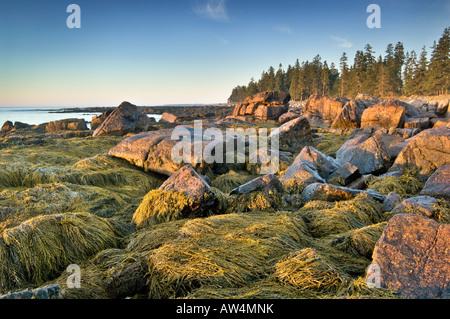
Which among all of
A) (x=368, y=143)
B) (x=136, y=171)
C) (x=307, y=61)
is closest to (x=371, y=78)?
(x=307, y=61)

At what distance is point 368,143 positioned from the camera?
8.78 metres

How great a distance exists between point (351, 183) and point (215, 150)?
424 cm

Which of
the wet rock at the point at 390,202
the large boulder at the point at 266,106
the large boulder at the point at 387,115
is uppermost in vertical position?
the large boulder at the point at 266,106

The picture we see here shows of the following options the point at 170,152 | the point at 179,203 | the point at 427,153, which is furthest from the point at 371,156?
the point at 179,203

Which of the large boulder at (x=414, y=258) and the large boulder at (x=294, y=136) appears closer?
the large boulder at (x=414, y=258)

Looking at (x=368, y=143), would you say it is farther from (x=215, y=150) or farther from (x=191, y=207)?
(x=191, y=207)

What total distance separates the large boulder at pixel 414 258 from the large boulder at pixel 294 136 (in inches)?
383

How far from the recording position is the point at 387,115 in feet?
57.8

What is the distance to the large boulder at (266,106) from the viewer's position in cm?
3294

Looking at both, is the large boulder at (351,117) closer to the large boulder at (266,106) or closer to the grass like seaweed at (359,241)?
the large boulder at (266,106)

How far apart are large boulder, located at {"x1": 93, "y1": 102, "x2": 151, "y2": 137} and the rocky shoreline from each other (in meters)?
7.02

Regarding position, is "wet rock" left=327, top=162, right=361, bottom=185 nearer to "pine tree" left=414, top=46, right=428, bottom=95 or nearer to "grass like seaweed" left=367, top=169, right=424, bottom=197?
"grass like seaweed" left=367, top=169, right=424, bottom=197

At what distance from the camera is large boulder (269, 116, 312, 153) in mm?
12859
